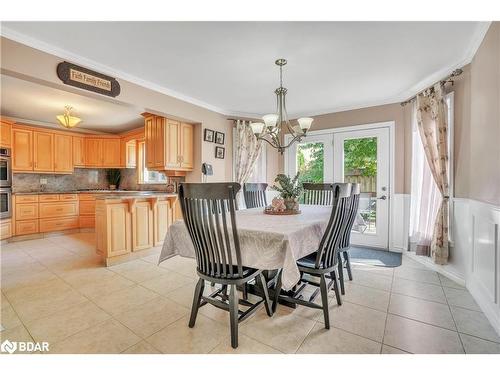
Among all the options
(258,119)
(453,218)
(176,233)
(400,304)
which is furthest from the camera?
(258,119)

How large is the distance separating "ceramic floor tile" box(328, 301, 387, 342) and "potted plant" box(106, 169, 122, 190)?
607cm

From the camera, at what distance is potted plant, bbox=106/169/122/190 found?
6277 mm

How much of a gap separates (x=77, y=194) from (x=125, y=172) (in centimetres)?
120

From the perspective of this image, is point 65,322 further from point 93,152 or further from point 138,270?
point 93,152

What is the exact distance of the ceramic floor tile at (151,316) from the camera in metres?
1.76

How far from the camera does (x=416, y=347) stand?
1532 millimetres

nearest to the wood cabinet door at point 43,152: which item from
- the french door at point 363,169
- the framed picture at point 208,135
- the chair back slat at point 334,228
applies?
the framed picture at point 208,135

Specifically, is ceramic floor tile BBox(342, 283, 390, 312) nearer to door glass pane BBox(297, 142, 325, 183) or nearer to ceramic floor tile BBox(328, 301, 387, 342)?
ceramic floor tile BBox(328, 301, 387, 342)

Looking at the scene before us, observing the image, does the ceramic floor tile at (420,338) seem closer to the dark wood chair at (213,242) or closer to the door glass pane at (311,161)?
the dark wood chair at (213,242)

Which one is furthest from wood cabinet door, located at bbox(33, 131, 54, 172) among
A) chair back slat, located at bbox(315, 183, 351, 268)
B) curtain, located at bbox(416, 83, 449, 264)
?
curtain, located at bbox(416, 83, 449, 264)

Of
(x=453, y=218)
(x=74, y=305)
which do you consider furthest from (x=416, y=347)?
(x=74, y=305)

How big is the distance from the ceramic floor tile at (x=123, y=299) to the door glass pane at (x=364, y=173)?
3284 millimetres

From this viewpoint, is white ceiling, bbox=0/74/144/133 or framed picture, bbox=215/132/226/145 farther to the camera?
framed picture, bbox=215/132/226/145
